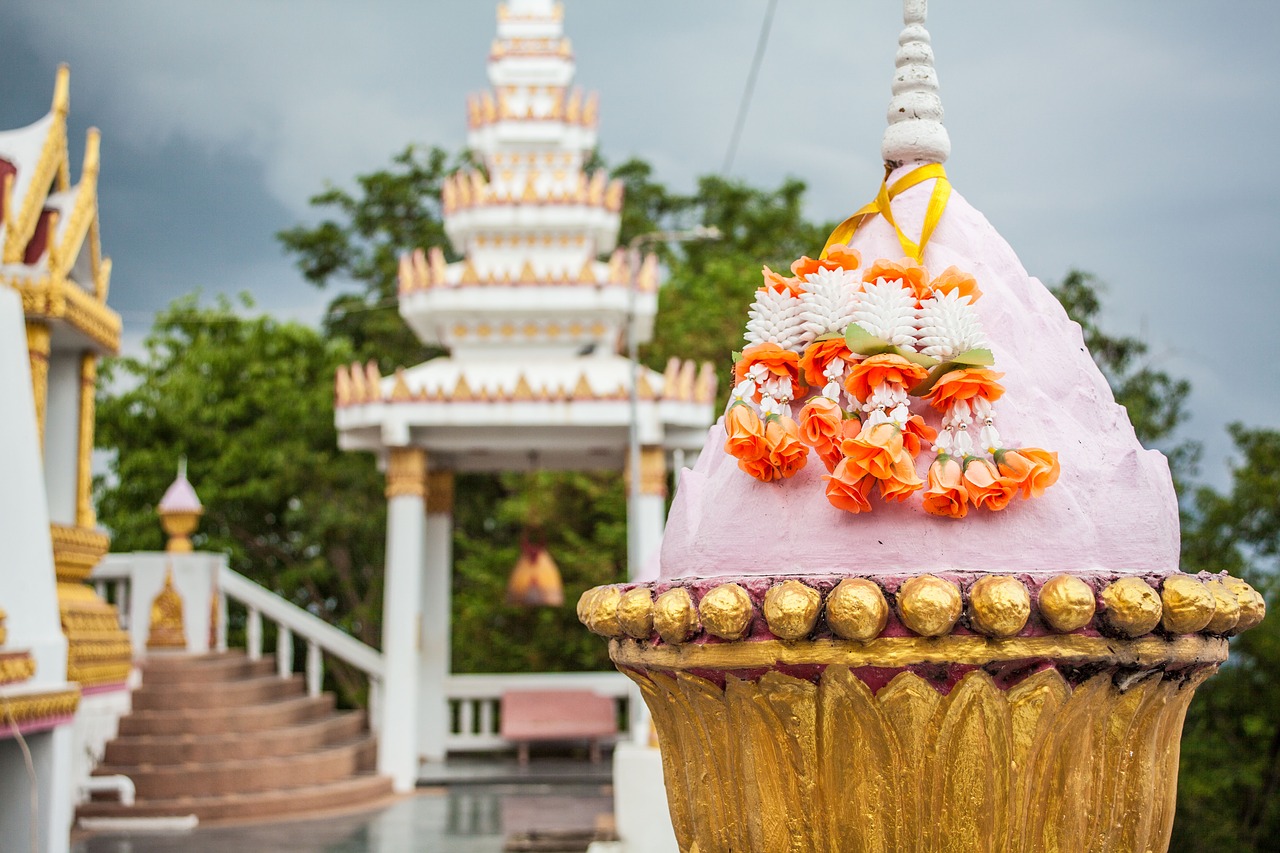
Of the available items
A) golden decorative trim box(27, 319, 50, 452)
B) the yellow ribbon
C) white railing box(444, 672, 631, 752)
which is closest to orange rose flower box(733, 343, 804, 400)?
the yellow ribbon

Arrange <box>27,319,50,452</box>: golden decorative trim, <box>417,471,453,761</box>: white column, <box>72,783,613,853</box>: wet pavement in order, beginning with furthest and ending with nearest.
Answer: <box>417,471,453,761</box>: white column < <box>72,783,613,853</box>: wet pavement < <box>27,319,50,452</box>: golden decorative trim

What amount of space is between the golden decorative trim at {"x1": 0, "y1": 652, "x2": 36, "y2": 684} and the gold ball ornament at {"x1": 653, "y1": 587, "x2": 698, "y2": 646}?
13.0 feet

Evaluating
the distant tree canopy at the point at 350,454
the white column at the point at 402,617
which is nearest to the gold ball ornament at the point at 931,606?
the white column at the point at 402,617

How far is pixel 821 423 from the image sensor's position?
7.41 ft

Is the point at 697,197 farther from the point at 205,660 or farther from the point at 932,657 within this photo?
the point at 932,657

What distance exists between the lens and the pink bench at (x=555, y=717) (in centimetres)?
1484

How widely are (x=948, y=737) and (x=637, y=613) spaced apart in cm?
54

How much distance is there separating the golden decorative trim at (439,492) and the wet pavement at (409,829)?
11.2 ft

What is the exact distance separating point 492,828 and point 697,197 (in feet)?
53.8

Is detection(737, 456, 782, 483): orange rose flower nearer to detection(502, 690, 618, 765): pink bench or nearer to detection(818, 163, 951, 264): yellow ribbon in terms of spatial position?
detection(818, 163, 951, 264): yellow ribbon

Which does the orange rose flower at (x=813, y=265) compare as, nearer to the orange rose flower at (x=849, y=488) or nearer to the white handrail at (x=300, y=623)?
the orange rose flower at (x=849, y=488)

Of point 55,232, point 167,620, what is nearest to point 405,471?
point 167,620

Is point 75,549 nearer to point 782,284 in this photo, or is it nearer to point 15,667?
point 15,667

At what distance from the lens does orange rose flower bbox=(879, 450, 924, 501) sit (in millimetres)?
2158
